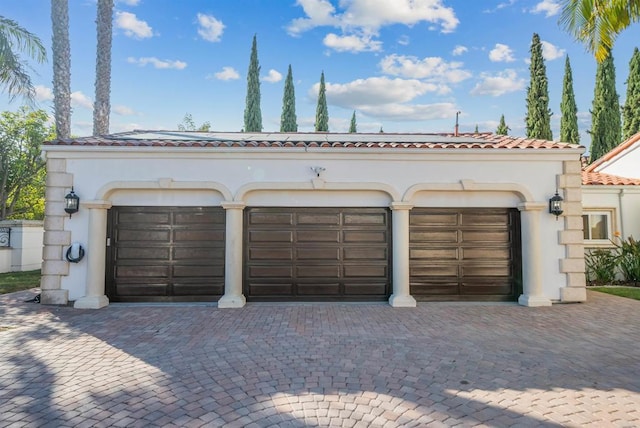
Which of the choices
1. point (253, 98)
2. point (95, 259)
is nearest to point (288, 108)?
point (253, 98)

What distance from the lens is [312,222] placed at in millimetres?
8531

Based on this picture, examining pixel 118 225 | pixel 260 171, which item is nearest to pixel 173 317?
pixel 118 225

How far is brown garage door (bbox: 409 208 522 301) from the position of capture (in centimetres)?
847

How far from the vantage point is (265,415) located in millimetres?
3312

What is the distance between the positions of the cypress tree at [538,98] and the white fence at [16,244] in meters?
27.4

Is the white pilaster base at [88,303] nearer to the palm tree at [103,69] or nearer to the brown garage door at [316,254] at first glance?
the brown garage door at [316,254]

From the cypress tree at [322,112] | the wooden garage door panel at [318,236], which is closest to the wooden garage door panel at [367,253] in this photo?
the wooden garage door panel at [318,236]

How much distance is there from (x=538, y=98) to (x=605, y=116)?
14.5 feet

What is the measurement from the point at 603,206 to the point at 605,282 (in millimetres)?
2426

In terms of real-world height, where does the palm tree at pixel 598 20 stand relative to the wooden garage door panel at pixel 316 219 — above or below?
above

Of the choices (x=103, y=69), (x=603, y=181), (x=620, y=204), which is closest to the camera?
(x=620, y=204)

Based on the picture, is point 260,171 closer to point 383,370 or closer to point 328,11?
point 383,370

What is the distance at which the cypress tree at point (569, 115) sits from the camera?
24359 mm

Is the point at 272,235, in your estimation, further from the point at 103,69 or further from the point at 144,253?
the point at 103,69
